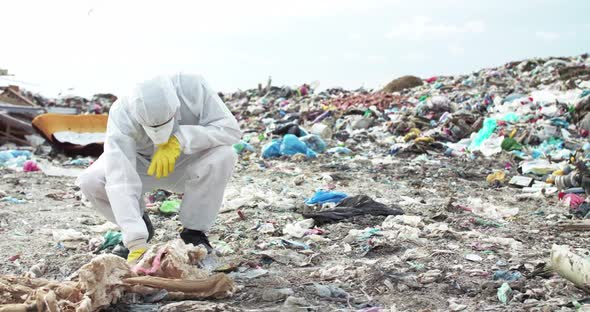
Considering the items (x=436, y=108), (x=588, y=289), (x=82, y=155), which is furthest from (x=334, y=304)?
(x=436, y=108)

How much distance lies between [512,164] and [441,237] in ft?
13.6

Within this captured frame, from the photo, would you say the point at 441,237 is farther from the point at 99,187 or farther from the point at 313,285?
the point at 99,187

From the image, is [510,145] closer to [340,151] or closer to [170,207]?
[340,151]

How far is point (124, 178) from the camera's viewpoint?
2885 mm

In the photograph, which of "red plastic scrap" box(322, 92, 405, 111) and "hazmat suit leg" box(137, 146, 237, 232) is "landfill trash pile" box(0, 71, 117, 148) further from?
"hazmat suit leg" box(137, 146, 237, 232)

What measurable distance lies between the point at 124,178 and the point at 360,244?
4.41 feet

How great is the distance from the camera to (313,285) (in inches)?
106

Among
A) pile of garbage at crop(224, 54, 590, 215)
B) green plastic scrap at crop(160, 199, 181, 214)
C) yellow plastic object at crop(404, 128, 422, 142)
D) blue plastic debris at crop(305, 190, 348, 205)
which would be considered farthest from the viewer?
yellow plastic object at crop(404, 128, 422, 142)

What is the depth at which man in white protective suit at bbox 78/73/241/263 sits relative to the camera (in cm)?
288

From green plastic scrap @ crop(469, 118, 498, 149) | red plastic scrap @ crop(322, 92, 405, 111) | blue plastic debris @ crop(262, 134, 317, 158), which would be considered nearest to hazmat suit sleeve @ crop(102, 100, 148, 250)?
blue plastic debris @ crop(262, 134, 317, 158)

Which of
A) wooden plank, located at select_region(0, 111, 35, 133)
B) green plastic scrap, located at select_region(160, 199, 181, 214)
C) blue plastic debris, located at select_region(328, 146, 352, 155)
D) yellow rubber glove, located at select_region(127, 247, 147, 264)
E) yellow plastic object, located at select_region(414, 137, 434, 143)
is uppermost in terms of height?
yellow rubber glove, located at select_region(127, 247, 147, 264)

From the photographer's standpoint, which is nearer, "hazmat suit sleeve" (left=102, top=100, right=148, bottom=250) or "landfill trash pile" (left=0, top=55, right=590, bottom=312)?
"landfill trash pile" (left=0, top=55, right=590, bottom=312)

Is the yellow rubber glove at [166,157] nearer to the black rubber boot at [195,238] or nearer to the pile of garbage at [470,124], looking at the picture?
the black rubber boot at [195,238]

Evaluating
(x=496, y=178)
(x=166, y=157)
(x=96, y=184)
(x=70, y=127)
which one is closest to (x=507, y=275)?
(x=166, y=157)
